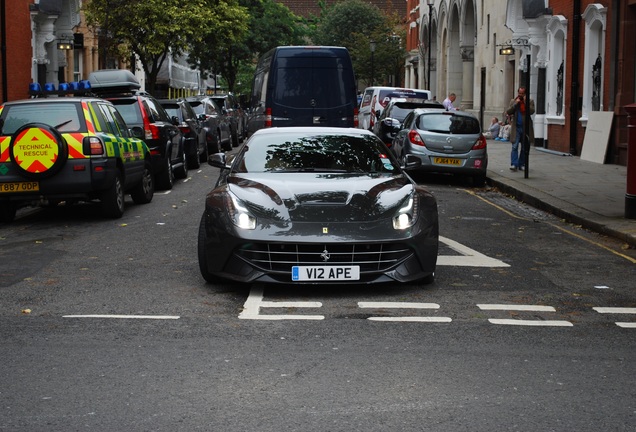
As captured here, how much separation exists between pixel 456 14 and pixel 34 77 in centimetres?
2561

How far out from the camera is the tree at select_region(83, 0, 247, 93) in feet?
125

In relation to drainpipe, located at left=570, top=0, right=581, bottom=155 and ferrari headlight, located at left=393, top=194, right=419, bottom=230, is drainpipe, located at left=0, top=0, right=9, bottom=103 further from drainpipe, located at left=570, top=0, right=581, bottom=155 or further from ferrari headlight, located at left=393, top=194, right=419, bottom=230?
ferrari headlight, located at left=393, top=194, right=419, bottom=230

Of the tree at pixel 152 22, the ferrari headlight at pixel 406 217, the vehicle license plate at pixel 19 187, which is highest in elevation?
the tree at pixel 152 22

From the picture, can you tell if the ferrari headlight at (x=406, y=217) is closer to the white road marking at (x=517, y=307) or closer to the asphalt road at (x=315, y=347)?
the asphalt road at (x=315, y=347)

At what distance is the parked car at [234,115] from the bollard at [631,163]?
22.0 meters

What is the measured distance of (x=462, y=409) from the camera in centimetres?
537

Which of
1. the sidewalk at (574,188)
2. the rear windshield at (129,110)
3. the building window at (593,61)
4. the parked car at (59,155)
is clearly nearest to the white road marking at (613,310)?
the sidewalk at (574,188)

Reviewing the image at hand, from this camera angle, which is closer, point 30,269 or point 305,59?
point 30,269

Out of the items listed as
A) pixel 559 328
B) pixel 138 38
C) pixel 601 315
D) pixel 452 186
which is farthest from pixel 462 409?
pixel 138 38

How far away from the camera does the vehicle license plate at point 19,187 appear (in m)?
13.5

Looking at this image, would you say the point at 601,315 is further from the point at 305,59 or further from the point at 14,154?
the point at 305,59

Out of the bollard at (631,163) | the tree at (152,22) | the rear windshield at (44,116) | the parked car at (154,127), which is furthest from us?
the tree at (152,22)

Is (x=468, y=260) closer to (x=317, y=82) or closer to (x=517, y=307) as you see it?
(x=517, y=307)

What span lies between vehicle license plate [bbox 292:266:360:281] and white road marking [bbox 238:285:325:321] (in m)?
0.26
